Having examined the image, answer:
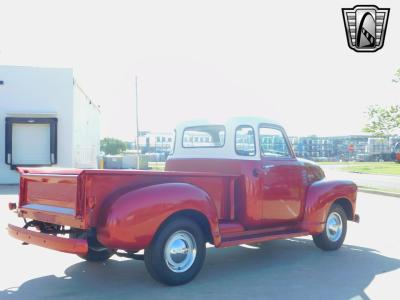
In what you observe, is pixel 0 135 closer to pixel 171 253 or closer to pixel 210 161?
pixel 210 161

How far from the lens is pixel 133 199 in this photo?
16.8ft

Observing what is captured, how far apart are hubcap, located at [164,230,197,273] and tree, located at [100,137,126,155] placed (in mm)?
85047

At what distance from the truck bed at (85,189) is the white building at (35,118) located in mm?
15277

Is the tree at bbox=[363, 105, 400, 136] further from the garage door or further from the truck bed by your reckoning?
the truck bed

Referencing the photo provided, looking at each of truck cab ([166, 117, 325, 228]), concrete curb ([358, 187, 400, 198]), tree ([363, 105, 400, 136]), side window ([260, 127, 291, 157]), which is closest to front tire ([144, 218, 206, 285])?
truck cab ([166, 117, 325, 228])

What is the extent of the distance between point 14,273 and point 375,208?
10667 millimetres

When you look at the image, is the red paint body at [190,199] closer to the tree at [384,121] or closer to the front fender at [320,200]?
the front fender at [320,200]

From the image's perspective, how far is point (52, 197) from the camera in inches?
222

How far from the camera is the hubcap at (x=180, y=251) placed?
5.47 m

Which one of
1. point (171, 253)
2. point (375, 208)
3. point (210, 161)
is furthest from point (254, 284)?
point (375, 208)

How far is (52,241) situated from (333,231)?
178 inches

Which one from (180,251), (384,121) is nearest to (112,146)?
(384,121)

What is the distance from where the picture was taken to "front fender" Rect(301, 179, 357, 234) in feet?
23.9

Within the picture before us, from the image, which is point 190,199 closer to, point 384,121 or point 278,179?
point 278,179
